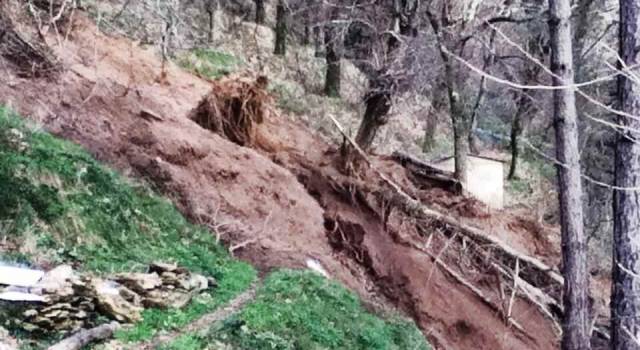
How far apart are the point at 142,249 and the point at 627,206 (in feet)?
16.9

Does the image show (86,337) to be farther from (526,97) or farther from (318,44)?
(318,44)

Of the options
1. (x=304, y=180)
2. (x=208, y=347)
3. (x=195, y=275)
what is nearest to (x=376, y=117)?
(x=304, y=180)

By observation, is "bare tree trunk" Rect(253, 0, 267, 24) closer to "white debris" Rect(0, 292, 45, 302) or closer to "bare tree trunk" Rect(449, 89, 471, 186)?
"bare tree trunk" Rect(449, 89, 471, 186)

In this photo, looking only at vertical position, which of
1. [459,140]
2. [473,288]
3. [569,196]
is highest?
[569,196]

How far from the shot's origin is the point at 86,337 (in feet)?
18.7

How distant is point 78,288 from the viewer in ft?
20.6

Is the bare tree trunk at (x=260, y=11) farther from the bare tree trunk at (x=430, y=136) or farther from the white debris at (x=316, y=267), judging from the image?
the white debris at (x=316, y=267)

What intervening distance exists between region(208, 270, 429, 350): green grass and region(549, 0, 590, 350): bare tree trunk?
1805 mm

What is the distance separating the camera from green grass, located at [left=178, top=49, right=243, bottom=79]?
18078mm

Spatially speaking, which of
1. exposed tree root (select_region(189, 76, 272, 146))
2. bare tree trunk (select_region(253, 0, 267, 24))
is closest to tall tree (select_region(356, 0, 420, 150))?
exposed tree root (select_region(189, 76, 272, 146))

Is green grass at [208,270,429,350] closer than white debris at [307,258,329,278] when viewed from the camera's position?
Yes

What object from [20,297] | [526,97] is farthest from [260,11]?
[20,297]

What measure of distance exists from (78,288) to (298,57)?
18057mm

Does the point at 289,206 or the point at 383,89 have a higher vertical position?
the point at 383,89
